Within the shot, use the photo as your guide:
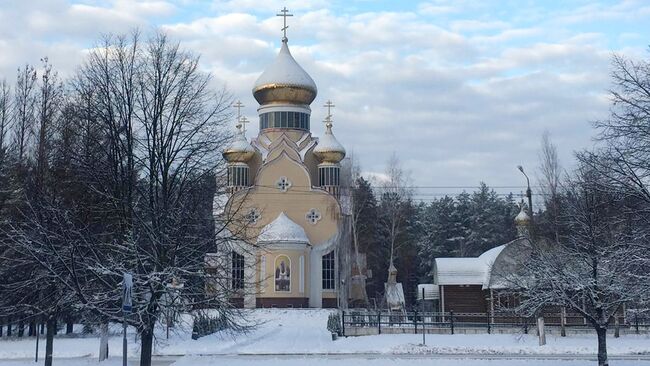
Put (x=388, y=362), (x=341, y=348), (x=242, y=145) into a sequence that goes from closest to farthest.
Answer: (x=388, y=362) → (x=341, y=348) → (x=242, y=145)

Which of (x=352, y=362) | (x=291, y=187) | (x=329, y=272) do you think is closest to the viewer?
(x=352, y=362)

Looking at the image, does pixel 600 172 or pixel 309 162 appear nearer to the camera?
pixel 600 172

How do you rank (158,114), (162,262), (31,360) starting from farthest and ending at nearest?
(31,360) → (158,114) → (162,262)

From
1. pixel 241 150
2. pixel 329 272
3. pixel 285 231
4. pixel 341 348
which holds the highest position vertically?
pixel 241 150

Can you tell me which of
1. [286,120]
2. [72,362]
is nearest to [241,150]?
[286,120]

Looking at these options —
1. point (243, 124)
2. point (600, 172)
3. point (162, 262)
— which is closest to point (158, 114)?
point (162, 262)

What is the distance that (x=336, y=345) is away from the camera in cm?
2483

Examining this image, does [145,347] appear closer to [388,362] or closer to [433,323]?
[388,362]

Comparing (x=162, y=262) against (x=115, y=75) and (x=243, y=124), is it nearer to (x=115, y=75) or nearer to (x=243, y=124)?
(x=115, y=75)

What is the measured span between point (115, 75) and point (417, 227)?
56.9 m

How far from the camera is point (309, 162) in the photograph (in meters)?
51.1

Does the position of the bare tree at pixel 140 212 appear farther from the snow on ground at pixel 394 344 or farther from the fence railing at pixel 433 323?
the fence railing at pixel 433 323

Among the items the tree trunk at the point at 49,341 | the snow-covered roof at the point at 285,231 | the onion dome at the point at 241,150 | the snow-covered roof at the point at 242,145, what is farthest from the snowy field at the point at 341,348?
the snow-covered roof at the point at 242,145

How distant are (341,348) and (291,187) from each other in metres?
25.2
